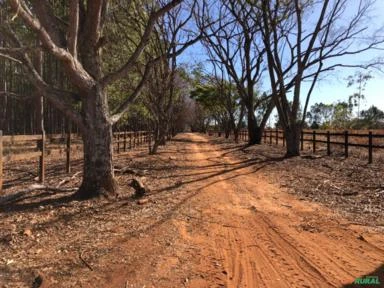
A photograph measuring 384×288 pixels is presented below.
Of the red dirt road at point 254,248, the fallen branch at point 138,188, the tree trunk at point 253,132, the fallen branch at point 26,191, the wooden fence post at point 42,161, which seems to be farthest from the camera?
the tree trunk at point 253,132

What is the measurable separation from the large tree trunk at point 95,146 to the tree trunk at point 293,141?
1147 cm

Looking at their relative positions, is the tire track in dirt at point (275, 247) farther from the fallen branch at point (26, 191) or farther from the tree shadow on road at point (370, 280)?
the fallen branch at point (26, 191)

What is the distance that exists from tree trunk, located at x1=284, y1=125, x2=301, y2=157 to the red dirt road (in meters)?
9.99

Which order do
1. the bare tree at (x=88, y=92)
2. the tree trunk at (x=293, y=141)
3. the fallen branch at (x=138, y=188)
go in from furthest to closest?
the tree trunk at (x=293, y=141), the fallen branch at (x=138, y=188), the bare tree at (x=88, y=92)

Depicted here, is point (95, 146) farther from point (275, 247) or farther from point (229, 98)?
point (229, 98)

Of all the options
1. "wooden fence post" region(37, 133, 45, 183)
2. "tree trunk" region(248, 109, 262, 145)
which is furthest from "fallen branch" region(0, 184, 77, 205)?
"tree trunk" region(248, 109, 262, 145)

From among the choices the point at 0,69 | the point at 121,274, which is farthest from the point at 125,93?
the point at 121,274

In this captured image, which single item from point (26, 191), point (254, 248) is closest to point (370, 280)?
point (254, 248)

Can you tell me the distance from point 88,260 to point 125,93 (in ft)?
79.8

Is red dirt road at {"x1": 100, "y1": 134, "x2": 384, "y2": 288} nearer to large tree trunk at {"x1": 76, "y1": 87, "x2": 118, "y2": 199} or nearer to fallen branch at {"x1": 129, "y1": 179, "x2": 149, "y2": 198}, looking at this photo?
fallen branch at {"x1": 129, "y1": 179, "x2": 149, "y2": 198}

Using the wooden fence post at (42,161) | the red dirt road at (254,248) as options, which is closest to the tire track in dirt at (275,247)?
the red dirt road at (254,248)

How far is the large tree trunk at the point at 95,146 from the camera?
27.4ft

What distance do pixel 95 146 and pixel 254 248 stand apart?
420cm

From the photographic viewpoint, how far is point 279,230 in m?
6.40
